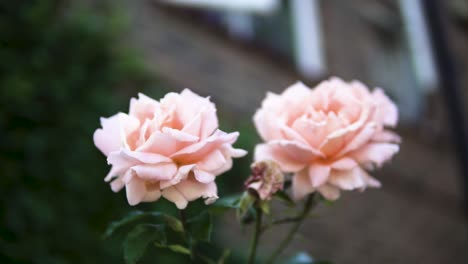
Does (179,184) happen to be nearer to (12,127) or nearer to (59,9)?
(12,127)

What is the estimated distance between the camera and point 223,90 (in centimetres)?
309

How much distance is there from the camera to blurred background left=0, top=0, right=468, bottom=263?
1.85 m

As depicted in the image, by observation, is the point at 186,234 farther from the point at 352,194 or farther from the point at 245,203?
the point at 352,194

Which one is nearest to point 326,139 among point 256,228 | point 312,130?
point 312,130

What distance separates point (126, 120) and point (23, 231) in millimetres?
1362

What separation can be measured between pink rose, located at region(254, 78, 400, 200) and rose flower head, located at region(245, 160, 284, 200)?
0.03m

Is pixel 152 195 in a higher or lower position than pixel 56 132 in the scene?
higher

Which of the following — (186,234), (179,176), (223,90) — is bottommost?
(223,90)

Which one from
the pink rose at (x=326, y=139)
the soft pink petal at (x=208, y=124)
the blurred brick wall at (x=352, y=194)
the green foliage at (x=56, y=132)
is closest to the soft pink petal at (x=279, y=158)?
the pink rose at (x=326, y=139)

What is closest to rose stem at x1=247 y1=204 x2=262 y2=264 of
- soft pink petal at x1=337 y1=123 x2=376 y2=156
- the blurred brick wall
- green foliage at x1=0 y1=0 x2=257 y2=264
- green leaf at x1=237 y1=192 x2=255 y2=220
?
green leaf at x1=237 y1=192 x2=255 y2=220

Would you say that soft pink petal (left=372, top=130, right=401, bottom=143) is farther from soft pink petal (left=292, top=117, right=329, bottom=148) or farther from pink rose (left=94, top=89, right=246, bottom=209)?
pink rose (left=94, top=89, right=246, bottom=209)

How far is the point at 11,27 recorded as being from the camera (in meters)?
Result: 1.96

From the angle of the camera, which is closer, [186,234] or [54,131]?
[186,234]

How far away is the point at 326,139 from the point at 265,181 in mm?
91
